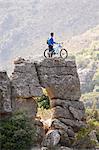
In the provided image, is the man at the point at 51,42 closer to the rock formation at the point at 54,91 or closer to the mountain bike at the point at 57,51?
the mountain bike at the point at 57,51

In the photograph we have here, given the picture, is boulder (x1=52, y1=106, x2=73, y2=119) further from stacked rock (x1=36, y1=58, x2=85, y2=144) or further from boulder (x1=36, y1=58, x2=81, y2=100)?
boulder (x1=36, y1=58, x2=81, y2=100)

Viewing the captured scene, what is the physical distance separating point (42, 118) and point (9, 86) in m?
8.64

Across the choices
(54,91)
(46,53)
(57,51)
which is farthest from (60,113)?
(46,53)

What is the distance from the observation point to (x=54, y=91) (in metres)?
49.2

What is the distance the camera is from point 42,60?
161 feet

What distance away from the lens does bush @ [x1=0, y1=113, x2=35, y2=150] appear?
42.4 metres

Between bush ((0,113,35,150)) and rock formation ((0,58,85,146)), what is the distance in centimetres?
247

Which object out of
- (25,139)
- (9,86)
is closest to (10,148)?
(25,139)

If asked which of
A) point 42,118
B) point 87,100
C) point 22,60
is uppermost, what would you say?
point 87,100

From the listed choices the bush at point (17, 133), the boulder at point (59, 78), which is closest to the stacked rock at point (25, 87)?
the boulder at point (59, 78)

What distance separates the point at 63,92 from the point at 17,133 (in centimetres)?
889

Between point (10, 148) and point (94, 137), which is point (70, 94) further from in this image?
point (10, 148)

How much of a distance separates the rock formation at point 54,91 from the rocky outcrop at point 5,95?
46cm

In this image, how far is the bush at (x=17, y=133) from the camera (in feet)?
139
